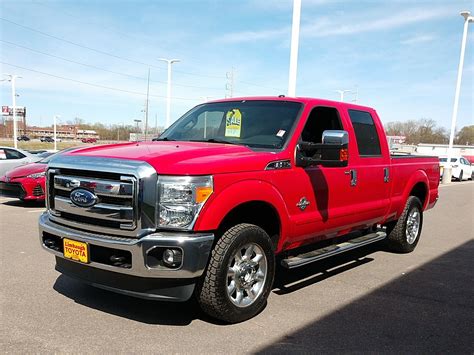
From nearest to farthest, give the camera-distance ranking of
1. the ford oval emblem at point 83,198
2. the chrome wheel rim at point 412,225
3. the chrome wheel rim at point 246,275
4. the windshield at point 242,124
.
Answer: the ford oval emblem at point 83,198 < the chrome wheel rim at point 246,275 < the windshield at point 242,124 < the chrome wheel rim at point 412,225

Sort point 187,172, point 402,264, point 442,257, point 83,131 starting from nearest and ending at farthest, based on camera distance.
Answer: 1. point 187,172
2. point 402,264
3. point 442,257
4. point 83,131

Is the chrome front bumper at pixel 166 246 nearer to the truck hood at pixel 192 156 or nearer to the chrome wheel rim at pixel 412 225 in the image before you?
the truck hood at pixel 192 156

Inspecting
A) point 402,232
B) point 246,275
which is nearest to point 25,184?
point 246,275

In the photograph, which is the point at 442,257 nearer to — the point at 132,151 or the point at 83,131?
the point at 132,151

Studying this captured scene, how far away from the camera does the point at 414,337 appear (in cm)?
375

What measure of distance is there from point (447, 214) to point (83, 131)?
11062 centimetres

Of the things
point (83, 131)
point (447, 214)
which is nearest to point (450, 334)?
point (447, 214)

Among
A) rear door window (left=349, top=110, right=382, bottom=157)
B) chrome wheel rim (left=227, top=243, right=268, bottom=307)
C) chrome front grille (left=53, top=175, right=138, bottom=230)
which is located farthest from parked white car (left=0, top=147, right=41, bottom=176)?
chrome wheel rim (left=227, top=243, right=268, bottom=307)

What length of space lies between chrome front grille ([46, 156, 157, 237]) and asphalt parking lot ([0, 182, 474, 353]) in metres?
0.86

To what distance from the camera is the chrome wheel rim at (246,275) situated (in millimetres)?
3884

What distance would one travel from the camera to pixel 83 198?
3.66 metres

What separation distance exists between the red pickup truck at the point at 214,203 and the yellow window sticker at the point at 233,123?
14 millimetres

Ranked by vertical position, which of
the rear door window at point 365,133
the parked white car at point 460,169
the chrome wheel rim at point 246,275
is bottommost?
the parked white car at point 460,169

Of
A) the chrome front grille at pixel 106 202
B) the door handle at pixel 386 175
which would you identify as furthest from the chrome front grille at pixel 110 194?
the door handle at pixel 386 175
